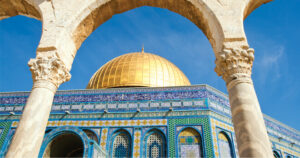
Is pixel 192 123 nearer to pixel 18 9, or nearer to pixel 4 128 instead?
pixel 18 9

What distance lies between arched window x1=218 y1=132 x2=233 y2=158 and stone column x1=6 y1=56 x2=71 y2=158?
289 inches

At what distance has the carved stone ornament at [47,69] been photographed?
3.58 m

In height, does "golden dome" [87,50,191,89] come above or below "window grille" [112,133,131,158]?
above

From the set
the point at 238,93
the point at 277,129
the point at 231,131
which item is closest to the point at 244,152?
the point at 238,93

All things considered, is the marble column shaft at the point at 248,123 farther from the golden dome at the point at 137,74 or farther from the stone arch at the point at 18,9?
the golden dome at the point at 137,74

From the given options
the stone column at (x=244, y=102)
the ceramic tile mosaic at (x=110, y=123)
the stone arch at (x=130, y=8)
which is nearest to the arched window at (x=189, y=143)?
the ceramic tile mosaic at (x=110, y=123)

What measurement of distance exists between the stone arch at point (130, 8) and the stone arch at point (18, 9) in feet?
3.09

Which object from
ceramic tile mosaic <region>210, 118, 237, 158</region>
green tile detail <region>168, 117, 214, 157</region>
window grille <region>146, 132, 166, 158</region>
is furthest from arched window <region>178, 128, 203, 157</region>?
window grille <region>146, 132, 166, 158</region>

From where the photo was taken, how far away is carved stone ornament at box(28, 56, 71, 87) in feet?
11.7

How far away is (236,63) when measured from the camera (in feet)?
10.7

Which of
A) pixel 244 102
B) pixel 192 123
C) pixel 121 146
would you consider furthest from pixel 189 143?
pixel 244 102

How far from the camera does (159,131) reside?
32.8ft

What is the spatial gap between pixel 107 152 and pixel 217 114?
184 inches

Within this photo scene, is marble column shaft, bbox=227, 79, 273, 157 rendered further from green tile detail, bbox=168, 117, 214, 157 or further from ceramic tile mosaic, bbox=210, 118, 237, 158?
ceramic tile mosaic, bbox=210, 118, 237, 158
